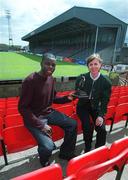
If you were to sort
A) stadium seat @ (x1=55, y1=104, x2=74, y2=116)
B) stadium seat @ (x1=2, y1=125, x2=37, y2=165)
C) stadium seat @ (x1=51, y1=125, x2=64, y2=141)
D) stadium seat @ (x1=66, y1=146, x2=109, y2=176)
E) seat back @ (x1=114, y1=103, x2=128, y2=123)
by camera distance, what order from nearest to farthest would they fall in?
stadium seat @ (x1=66, y1=146, x2=109, y2=176) → stadium seat @ (x1=2, y1=125, x2=37, y2=165) → stadium seat @ (x1=51, y1=125, x2=64, y2=141) → stadium seat @ (x1=55, y1=104, x2=74, y2=116) → seat back @ (x1=114, y1=103, x2=128, y2=123)

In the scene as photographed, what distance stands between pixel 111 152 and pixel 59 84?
762 cm

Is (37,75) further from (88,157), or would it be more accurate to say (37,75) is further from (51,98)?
(88,157)

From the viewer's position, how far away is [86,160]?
187cm

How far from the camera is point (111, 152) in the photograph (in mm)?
2107

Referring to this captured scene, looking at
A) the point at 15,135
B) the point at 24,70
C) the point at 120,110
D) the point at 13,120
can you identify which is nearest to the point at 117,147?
the point at 15,135

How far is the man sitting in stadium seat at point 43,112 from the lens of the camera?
2.94m

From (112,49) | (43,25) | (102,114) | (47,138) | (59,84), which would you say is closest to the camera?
(47,138)

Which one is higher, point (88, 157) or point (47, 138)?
point (88, 157)

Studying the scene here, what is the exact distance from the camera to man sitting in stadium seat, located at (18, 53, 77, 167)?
9.64 ft

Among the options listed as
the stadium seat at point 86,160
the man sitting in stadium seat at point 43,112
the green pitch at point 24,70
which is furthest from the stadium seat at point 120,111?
the green pitch at point 24,70

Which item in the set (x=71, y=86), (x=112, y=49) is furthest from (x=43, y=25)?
(x=71, y=86)

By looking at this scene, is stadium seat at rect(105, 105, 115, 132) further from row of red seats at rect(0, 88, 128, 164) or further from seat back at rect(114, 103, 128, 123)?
row of red seats at rect(0, 88, 128, 164)

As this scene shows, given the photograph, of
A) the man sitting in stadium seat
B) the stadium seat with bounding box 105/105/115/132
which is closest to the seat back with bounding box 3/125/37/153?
the man sitting in stadium seat

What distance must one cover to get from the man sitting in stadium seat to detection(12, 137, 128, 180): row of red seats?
957mm
